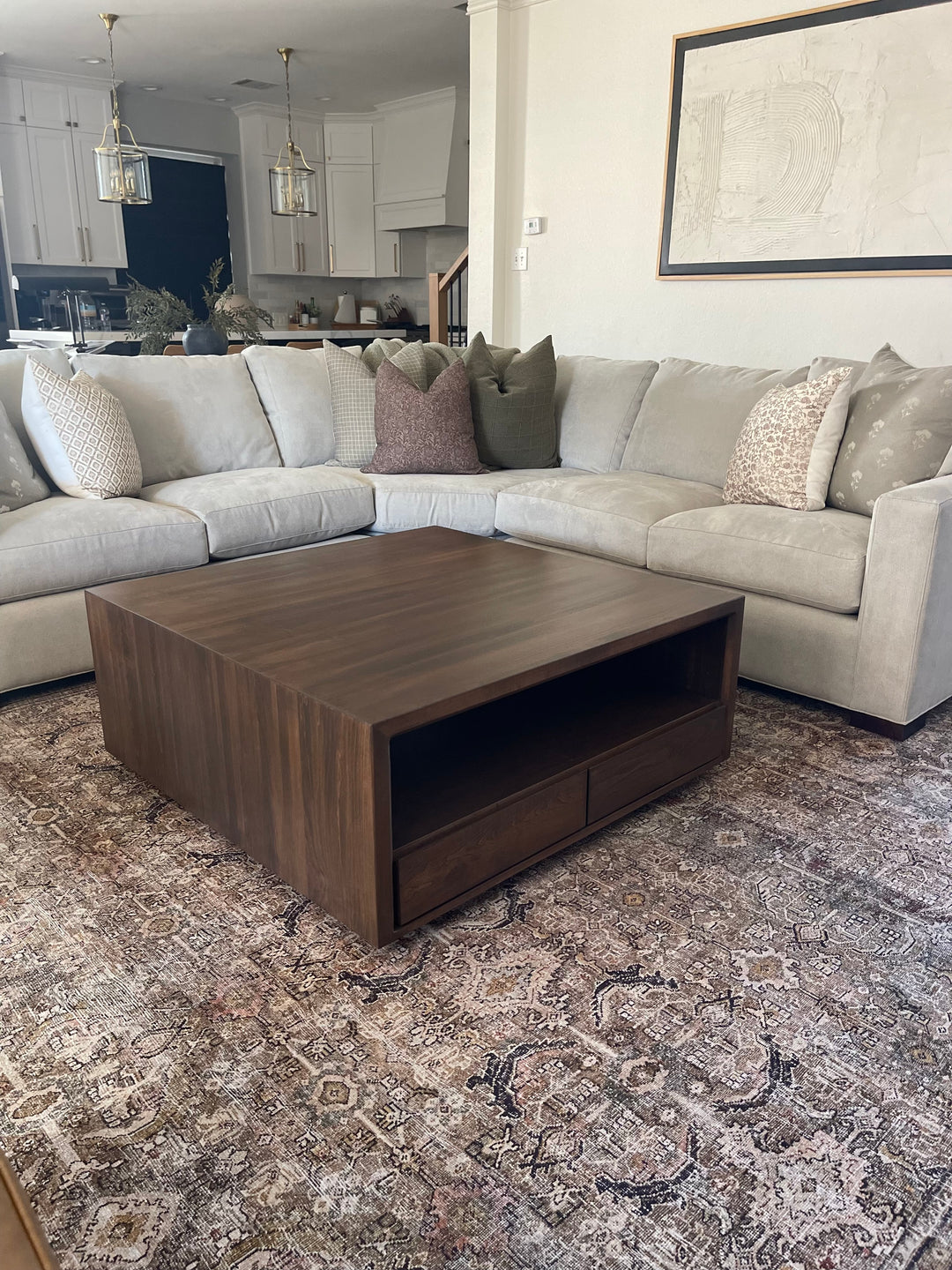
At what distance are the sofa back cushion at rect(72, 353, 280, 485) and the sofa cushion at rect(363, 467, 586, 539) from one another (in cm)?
55

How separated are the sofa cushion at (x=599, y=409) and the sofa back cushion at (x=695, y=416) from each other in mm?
66

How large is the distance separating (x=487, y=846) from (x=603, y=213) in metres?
4.13

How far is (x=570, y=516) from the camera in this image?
3.23m

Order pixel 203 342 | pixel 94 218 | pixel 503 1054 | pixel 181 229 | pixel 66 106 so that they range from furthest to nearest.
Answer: pixel 181 229, pixel 94 218, pixel 66 106, pixel 203 342, pixel 503 1054

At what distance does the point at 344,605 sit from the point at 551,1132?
1186 millimetres

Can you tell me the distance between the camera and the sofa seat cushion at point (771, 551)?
8.34 feet

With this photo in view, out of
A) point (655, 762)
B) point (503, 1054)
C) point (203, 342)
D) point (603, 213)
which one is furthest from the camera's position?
point (603, 213)

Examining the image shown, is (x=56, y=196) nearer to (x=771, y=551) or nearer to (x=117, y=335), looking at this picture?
(x=117, y=335)

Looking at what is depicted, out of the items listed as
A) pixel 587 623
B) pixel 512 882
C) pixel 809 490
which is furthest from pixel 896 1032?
pixel 809 490

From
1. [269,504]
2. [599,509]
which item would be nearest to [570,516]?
[599,509]

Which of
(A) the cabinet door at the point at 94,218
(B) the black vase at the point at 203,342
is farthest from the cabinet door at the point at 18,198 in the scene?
(B) the black vase at the point at 203,342

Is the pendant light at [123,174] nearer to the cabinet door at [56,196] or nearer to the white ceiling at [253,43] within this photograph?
the white ceiling at [253,43]

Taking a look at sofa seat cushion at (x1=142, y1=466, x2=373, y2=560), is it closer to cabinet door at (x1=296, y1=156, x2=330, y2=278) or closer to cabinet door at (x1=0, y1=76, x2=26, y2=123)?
cabinet door at (x1=0, y1=76, x2=26, y2=123)

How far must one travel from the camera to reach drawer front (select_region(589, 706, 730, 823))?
1938 mm
